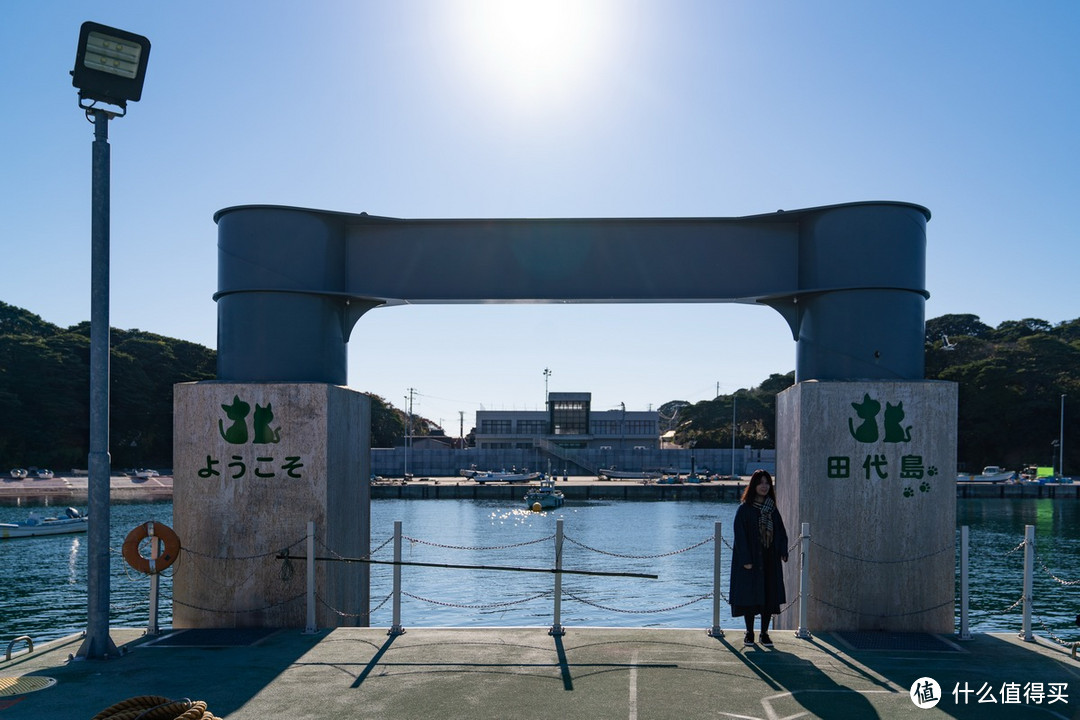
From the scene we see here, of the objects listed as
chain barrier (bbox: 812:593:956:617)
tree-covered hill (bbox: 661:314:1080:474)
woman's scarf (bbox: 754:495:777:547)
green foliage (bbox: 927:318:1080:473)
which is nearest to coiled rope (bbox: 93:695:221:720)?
woman's scarf (bbox: 754:495:777:547)

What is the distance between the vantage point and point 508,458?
105m

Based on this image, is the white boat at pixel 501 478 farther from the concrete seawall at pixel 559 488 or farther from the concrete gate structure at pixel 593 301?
the concrete gate structure at pixel 593 301

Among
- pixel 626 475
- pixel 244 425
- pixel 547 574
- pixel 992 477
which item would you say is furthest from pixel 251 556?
pixel 626 475

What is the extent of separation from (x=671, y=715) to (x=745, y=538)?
10.3ft

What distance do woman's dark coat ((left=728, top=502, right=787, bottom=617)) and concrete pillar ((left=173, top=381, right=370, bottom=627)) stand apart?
5179 mm

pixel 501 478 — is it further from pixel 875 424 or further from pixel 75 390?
pixel 875 424

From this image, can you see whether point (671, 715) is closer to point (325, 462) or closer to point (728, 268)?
point (325, 462)

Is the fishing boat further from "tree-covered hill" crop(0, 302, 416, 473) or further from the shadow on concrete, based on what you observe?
the shadow on concrete

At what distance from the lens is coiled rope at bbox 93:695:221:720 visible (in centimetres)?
541

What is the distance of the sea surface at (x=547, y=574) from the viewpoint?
22984mm

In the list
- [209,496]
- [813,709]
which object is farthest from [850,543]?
[209,496]

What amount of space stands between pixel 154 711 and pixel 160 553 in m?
5.55

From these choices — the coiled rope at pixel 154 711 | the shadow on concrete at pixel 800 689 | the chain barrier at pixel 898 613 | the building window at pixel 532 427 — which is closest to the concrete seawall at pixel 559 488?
the building window at pixel 532 427

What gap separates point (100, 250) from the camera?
923 cm
